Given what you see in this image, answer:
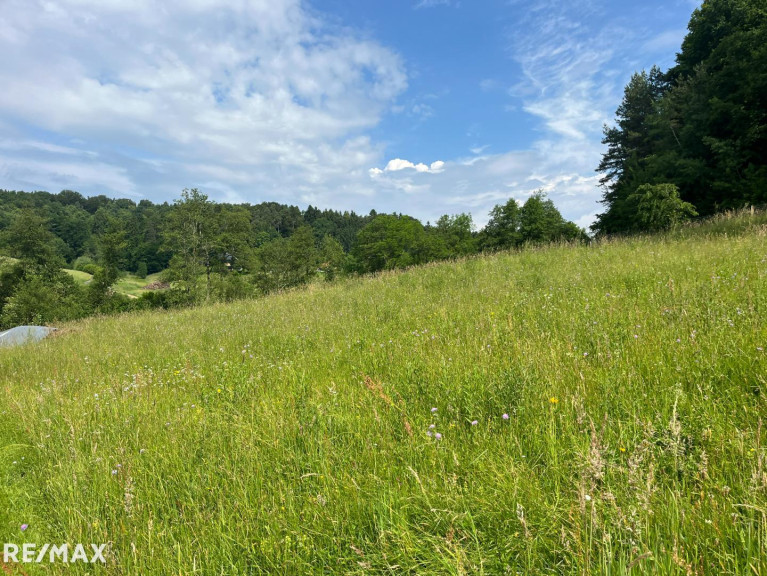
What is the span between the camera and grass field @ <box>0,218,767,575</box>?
1346 millimetres

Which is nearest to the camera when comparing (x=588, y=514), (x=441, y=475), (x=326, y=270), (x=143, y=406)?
(x=588, y=514)

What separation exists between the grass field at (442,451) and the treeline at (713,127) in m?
15.2

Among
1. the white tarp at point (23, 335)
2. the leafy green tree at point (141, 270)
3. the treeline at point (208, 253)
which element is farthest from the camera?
the leafy green tree at point (141, 270)

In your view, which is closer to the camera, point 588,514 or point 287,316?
point 588,514

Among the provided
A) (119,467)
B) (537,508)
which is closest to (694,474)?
(537,508)

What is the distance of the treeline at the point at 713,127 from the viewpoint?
18203 mm

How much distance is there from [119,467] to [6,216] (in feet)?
386

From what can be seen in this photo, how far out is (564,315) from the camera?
4164 mm

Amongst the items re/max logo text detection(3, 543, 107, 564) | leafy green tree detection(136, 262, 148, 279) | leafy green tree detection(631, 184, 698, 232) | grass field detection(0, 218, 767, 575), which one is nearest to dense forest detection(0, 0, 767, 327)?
leafy green tree detection(631, 184, 698, 232)

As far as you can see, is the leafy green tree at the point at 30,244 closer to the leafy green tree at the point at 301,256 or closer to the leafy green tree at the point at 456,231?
the leafy green tree at the point at 301,256

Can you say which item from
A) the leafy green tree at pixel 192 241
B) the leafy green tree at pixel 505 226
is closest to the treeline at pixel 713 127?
the leafy green tree at pixel 505 226

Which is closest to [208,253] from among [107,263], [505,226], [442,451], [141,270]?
[107,263]

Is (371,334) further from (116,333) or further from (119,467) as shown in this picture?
(116,333)

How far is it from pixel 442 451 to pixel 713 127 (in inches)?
1281
